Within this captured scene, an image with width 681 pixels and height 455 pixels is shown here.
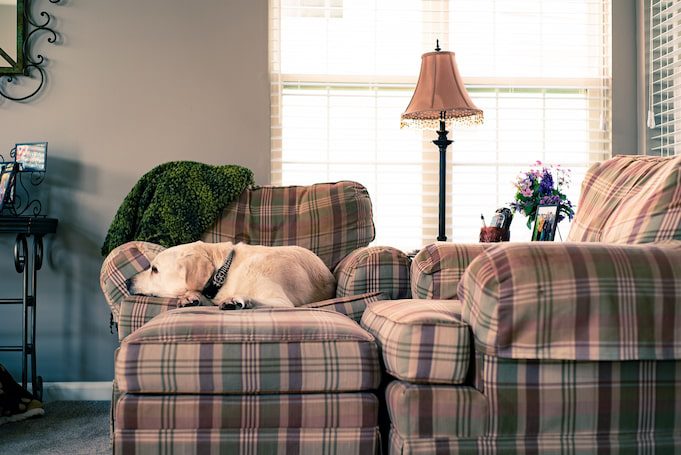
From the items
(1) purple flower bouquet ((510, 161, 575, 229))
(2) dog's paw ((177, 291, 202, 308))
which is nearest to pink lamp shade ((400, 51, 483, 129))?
(1) purple flower bouquet ((510, 161, 575, 229))

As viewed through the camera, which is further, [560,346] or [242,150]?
[242,150]

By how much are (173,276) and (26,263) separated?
1106mm

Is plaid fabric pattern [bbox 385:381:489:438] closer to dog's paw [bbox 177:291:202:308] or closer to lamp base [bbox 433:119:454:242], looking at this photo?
dog's paw [bbox 177:291:202:308]

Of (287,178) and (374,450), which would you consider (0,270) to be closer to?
(287,178)

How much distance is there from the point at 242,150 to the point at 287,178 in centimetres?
26

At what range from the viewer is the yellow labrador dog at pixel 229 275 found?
2479 mm

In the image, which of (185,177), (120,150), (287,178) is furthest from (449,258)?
(120,150)

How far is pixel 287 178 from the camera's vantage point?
3.79 metres

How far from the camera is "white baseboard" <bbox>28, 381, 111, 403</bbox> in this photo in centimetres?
363

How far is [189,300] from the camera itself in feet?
7.86

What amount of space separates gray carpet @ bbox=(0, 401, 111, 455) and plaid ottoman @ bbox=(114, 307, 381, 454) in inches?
43.4

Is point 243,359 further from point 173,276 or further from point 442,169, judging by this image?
point 442,169

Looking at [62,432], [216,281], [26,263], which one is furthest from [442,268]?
[26,263]

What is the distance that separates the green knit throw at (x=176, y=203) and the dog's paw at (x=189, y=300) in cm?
59
